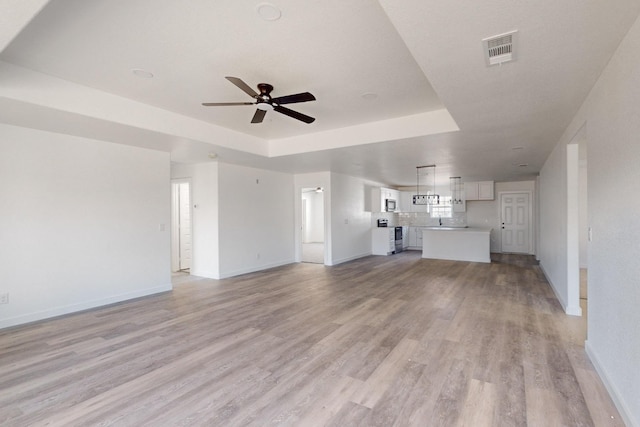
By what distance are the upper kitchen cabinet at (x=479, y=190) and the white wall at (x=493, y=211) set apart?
21.8 inches

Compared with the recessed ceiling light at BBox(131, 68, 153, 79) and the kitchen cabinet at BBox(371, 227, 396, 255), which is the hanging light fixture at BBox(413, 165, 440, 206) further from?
the recessed ceiling light at BBox(131, 68, 153, 79)

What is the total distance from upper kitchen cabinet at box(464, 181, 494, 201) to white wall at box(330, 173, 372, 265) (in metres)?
3.20

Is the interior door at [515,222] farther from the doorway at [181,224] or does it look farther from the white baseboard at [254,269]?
the doorway at [181,224]

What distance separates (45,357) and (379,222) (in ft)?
28.3

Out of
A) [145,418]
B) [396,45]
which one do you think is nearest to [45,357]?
[145,418]

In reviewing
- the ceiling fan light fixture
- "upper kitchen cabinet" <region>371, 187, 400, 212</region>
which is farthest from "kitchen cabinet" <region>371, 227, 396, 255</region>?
the ceiling fan light fixture

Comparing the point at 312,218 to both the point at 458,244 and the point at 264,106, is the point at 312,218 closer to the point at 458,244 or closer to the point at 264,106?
the point at 458,244

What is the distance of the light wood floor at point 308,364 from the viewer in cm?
200

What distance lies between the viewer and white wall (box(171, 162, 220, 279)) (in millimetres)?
6086

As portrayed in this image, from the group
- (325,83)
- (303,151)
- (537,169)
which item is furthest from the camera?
(537,169)

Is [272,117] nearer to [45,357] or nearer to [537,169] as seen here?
[45,357]

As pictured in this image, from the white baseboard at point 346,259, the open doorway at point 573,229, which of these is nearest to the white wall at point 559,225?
the open doorway at point 573,229

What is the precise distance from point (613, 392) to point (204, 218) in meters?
6.13

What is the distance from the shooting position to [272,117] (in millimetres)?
4238
